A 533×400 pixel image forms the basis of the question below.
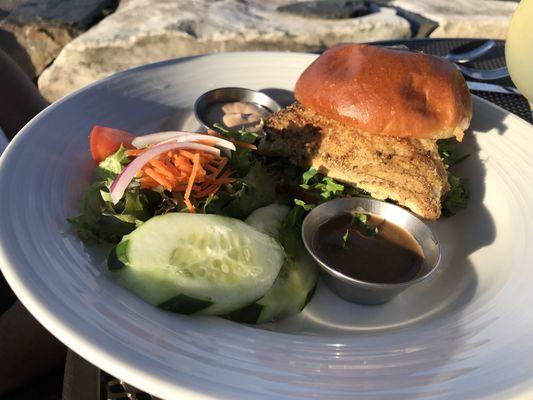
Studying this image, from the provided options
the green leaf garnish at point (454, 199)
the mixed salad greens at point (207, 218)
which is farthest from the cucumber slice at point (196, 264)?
the green leaf garnish at point (454, 199)

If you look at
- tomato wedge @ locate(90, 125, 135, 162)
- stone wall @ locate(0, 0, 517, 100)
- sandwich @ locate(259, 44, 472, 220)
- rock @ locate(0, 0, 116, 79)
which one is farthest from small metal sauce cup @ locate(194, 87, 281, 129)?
rock @ locate(0, 0, 116, 79)

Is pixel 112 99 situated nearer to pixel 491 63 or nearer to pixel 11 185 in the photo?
pixel 11 185

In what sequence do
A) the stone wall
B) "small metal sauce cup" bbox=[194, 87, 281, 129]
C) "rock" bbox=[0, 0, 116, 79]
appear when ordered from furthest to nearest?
"rock" bbox=[0, 0, 116, 79] → the stone wall → "small metal sauce cup" bbox=[194, 87, 281, 129]

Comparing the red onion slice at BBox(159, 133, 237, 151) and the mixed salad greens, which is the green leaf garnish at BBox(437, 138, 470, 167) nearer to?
the mixed salad greens

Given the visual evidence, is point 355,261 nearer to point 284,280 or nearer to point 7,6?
point 284,280

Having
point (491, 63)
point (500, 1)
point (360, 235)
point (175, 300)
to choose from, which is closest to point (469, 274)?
point (360, 235)

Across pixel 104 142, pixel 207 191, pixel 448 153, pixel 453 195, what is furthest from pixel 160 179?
pixel 448 153

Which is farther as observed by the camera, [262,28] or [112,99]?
[262,28]
